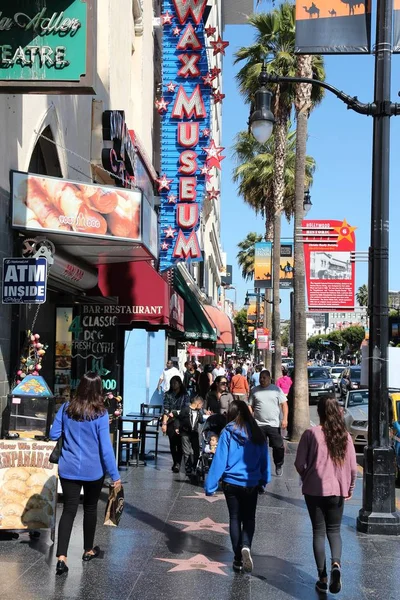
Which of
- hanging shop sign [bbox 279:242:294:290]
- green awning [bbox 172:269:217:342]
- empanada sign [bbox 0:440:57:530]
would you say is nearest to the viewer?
empanada sign [bbox 0:440:57:530]

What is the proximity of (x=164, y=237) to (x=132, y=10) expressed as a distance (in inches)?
218

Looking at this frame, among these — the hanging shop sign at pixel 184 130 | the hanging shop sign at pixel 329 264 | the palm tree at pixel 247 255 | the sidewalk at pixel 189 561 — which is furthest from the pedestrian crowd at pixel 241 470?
the palm tree at pixel 247 255

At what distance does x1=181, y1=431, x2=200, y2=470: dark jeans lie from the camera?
1389 centimetres

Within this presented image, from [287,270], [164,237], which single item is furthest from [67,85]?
[287,270]

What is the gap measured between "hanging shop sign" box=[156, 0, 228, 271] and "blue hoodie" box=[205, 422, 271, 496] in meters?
12.9

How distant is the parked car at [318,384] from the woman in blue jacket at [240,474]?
33120 mm

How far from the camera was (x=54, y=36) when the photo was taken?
8.12 metres

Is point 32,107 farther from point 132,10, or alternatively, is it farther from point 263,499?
point 132,10

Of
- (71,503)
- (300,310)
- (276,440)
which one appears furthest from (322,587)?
(300,310)

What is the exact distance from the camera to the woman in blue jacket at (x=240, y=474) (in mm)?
7652

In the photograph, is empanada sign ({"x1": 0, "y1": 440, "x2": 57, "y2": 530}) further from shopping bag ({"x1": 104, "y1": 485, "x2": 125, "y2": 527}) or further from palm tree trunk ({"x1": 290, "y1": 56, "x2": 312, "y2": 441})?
palm tree trunk ({"x1": 290, "y1": 56, "x2": 312, "y2": 441})

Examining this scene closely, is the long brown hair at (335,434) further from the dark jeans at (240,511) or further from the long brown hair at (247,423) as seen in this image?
the dark jeans at (240,511)

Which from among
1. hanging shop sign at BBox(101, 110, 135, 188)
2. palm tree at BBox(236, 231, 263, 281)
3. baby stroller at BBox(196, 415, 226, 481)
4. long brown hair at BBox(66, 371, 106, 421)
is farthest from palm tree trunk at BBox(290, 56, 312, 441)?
palm tree at BBox(236, 231, 263, 281)

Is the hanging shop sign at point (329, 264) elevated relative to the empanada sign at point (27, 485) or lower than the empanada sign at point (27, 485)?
elevated
